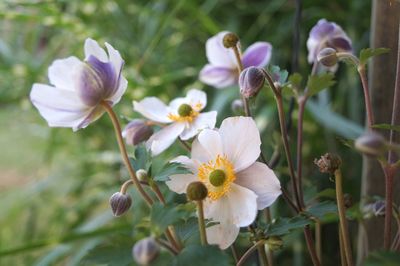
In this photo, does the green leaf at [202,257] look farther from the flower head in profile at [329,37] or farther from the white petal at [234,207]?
the flower head in profile at [329,37]

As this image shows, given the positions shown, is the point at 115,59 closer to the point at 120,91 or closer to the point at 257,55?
the point at 120,91

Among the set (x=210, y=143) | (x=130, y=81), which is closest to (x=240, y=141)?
(x=210, y=143)

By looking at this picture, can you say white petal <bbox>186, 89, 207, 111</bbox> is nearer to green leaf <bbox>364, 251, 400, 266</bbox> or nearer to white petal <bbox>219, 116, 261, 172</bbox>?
white petal <bbox>219, 116, 261, 172</bbox>

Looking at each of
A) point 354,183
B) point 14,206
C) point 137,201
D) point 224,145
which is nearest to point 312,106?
point 354,183

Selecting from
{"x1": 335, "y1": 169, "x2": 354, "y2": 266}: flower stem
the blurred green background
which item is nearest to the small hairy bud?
{"x1": 335, "y1": 169, "x2": 354, "y2": 266}: flower stem

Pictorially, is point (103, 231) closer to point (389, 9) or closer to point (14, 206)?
point (389, 9)
